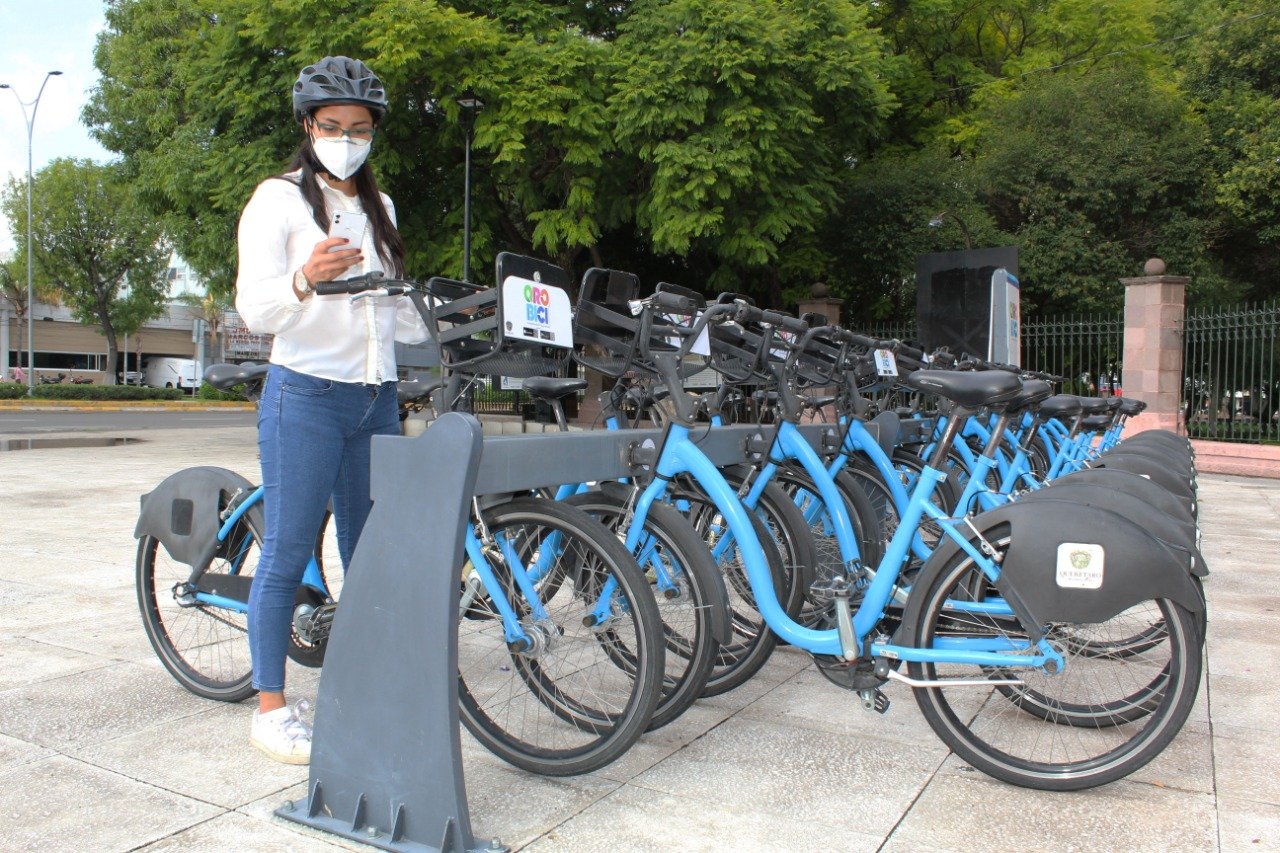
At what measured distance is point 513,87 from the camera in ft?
45.5

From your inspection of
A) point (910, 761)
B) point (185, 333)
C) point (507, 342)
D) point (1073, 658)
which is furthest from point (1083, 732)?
point (185, 333)

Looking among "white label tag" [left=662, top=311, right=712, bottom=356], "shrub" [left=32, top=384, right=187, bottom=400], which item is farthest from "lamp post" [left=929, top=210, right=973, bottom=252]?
"shrub" [left=32, top=384, right=187, bottom=400]

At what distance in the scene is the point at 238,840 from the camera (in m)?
2.32

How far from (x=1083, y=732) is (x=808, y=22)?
13.3 metres

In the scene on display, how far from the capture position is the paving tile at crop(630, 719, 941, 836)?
2523 mm

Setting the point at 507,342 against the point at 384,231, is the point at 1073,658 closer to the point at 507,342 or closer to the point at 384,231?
the point at 507,342

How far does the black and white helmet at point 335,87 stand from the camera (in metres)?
2.72

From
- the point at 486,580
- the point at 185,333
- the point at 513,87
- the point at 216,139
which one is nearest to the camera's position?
the point at 486,580

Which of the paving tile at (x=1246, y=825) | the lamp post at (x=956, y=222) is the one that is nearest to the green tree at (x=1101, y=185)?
the lamp post at (x=956, y=222)

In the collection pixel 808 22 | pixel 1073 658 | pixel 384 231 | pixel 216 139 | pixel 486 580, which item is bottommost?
pixel 1073 658

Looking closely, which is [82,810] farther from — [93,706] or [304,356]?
[304,356]

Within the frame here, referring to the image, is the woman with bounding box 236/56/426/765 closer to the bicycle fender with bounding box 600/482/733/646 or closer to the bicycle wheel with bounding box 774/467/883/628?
the bicycle fender with bounding box 600/482/733/646

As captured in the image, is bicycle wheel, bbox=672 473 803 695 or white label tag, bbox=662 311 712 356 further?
white label tag, bbox=662 311 712 356

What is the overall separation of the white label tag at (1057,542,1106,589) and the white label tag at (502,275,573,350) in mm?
1537
